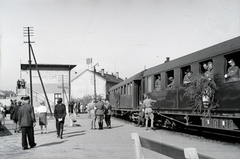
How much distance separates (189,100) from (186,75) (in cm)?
114

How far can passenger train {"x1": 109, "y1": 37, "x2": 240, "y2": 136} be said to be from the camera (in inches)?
414

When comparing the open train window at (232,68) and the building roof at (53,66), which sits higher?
the building roof at (53,66)

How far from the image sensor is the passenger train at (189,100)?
10508 mm

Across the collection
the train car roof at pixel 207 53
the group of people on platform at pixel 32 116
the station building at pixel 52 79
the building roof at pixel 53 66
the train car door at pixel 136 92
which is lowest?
the group of people on platform at pixel 32 116

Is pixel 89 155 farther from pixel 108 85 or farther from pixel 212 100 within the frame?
pixel 108 85

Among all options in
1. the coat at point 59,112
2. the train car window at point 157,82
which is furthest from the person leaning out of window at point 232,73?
the coat at point 59,112

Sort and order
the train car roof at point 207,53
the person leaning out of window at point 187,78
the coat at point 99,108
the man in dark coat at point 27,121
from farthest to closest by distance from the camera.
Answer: the coat at point 99,108 < the person leaning out of window at point 187,78 < the man in dark coat at point 27,121 < the train car roof at point 207,53

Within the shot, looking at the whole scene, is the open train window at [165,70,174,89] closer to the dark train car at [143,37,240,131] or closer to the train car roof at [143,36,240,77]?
the dark train car at [143,37,240,131]

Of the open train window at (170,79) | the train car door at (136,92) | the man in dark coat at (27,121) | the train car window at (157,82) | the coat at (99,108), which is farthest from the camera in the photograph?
the train car door at (136,92)

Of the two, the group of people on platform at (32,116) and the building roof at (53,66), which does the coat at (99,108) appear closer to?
the group of people on platform at (32,116)

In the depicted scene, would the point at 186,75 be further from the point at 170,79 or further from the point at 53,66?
the point at 53,66

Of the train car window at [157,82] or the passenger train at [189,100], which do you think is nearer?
the passenger train at [189,100]

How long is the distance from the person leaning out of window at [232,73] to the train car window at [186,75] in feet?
7.37

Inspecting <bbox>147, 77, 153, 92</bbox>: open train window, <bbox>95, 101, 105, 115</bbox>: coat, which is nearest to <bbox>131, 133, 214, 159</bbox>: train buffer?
<bbox>95, 101, 105, 115</bbox>: coat
